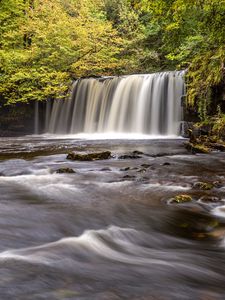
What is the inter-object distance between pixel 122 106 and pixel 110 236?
13.4 m

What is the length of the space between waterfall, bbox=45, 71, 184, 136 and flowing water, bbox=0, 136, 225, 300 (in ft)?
28.4

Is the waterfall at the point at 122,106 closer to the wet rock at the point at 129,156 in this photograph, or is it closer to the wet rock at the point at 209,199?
the wet rock at the point at 129,156

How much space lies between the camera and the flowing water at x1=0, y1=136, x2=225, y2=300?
2.45 metres

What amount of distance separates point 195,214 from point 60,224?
1600 mm

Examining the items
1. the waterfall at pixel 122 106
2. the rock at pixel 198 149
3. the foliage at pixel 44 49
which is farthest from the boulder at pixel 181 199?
the foliage at pixel 44 49

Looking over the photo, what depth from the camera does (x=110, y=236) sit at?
12.1 ft

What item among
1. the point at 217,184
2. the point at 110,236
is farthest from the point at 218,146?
the point at 110,236

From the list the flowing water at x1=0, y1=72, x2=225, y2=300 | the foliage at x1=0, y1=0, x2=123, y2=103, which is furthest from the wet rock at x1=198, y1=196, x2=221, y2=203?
the foliage at x1=0, y1=0, x2=123, y2=103

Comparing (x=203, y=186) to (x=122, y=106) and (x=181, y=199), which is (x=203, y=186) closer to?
(x=181, y=199)

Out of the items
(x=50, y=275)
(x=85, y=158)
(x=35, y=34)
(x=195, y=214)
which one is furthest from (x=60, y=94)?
(x=50, y=275)

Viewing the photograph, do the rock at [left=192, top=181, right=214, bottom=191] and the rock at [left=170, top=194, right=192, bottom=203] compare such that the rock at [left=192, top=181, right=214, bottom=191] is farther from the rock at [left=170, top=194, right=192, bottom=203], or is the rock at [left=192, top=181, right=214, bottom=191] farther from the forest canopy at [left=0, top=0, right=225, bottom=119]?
the forest canopy at [left=0, top=0, right=225, bottom=119]

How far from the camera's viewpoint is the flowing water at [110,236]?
2453mm

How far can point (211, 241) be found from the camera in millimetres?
3502

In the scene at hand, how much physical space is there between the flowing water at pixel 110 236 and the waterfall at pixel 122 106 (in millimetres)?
8643
